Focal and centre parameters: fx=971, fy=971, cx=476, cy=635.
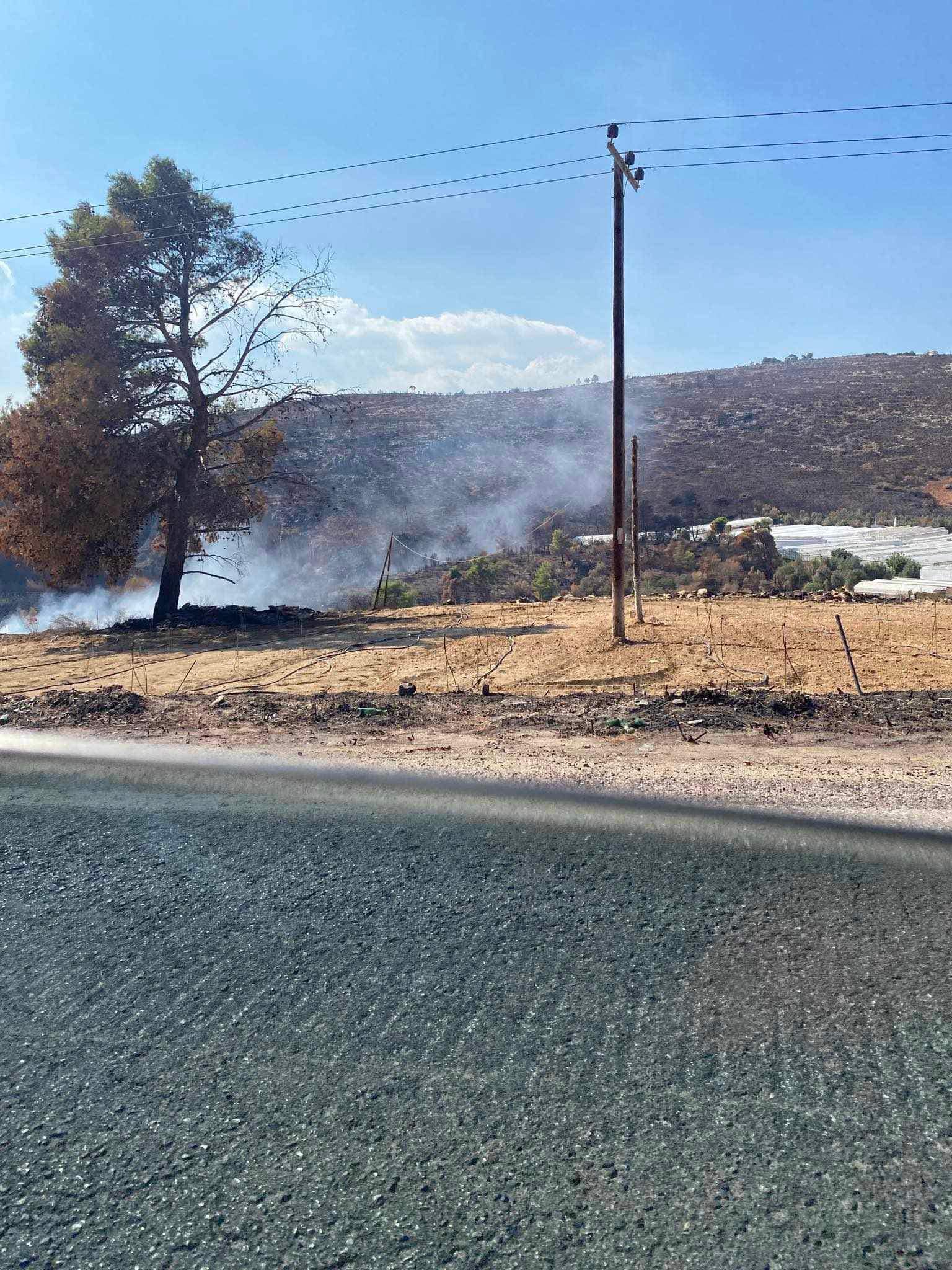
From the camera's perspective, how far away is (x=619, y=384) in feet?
44.4

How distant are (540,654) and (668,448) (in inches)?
1612

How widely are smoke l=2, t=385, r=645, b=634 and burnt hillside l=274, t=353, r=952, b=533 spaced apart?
17 cm

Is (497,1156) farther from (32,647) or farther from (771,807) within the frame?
(32,647)

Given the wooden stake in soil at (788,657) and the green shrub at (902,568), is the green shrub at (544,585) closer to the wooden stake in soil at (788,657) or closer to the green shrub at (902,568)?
the green shrub at (902,568)

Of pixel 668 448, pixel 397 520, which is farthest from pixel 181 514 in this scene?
pixel 668 448

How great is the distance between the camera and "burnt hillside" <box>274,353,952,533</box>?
4203 centimetres

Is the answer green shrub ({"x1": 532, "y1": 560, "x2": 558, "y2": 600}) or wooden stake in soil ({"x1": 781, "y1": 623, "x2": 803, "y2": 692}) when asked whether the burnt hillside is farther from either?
wooden stake in soil ({"x1": 781, "y1": 623, "x2": 803, "y2": 692})

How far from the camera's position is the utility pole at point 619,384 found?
12859 millimetres

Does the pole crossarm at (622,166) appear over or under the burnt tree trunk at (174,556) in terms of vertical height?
over

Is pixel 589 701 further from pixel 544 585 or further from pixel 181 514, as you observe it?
pixel 544 585

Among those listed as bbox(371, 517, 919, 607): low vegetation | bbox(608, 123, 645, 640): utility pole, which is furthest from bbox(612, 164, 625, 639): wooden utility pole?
bbox(371, 517, 919, 607): low vegetation

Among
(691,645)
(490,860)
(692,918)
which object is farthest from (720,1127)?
(691,645)

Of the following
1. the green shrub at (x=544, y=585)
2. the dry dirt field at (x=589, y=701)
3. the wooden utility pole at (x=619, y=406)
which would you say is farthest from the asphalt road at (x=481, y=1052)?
the green shrub at (x=544, y=585)

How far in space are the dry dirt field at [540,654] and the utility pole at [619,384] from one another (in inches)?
28.7
